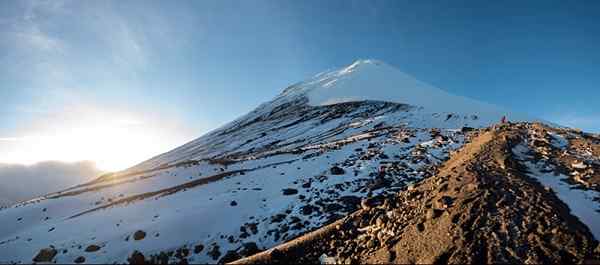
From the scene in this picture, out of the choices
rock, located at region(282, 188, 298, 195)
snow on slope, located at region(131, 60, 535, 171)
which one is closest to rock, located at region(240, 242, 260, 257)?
rock, located at region(282, 188, 298, 195)

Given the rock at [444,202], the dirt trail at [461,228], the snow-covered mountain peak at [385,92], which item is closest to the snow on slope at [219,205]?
the dirt trail at [461,228]

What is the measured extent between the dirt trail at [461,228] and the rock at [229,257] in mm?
1795

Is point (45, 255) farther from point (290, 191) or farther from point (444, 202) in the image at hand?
point (444, 202)

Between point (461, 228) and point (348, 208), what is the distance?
8.20 metres

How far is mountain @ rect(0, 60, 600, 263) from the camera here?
13.6 m

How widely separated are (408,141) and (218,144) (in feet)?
218

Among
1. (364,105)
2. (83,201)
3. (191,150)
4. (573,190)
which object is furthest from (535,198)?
(191,150)

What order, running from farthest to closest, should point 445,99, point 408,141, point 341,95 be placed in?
point 341,95
point 445,99
point 408,141

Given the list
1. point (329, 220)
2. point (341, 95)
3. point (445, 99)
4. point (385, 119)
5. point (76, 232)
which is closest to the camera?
point (329, 220)

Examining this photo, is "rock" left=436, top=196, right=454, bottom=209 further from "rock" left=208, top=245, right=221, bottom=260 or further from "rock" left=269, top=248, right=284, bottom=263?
"rock" left=208, top=245, right=221, bottom=260

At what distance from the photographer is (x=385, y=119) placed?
68.1m

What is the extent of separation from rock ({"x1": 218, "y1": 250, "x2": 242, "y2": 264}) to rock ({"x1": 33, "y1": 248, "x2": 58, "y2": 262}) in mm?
9524

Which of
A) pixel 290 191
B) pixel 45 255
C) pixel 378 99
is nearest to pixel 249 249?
pixel 290 191

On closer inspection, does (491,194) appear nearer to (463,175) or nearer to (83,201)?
(463,175)
